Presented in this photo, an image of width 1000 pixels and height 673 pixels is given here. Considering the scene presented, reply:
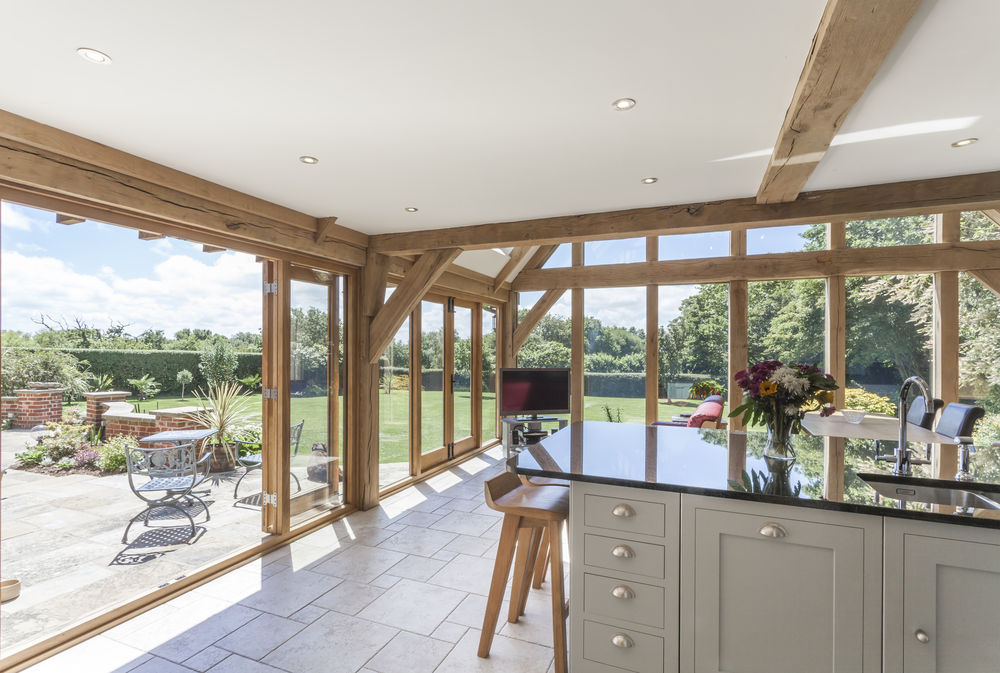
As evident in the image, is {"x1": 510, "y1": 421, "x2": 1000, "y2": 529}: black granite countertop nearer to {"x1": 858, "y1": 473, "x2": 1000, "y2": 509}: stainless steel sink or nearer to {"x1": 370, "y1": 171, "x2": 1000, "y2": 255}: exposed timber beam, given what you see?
{"x1": 858, "y1": 473, "x2": 1000, "y2": 509}: stainless steel sink

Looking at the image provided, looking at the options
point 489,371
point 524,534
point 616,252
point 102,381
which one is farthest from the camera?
point 489,371

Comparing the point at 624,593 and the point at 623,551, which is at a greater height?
the point at 623,551

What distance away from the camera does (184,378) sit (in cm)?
354

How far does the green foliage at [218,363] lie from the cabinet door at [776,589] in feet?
11.2

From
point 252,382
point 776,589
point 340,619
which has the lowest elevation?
point 340,619

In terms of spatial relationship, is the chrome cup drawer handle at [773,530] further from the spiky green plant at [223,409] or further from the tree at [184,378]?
the tree at [184,378]

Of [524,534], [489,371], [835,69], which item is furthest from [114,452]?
[835,69]

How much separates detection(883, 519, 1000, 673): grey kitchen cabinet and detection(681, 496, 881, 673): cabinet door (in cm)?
5

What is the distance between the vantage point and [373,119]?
2.15 m

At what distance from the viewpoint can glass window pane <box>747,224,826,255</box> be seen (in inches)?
221

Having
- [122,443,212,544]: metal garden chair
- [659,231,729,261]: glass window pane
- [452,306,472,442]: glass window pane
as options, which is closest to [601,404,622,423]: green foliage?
[452,306,472,442]: glass window pane

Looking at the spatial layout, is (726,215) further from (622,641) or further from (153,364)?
(153,364)

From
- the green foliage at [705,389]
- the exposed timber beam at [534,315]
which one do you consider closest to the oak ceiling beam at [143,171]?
the exposed timber beam at [534,315]

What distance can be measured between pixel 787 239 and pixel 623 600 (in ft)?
17.3
